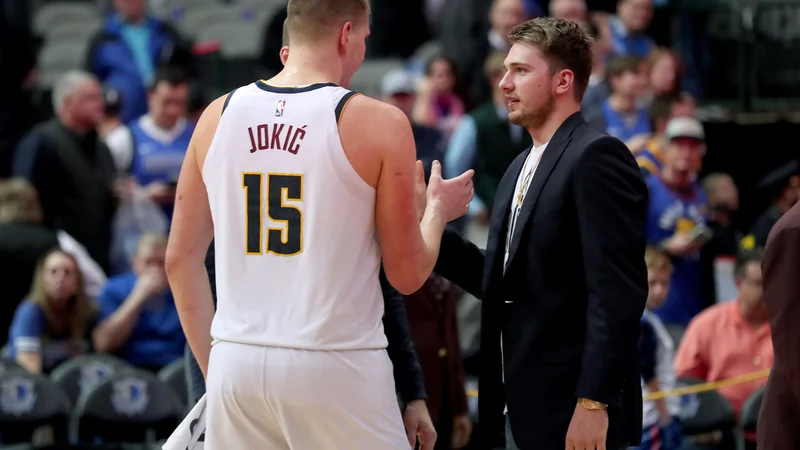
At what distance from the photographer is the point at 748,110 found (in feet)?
38.6

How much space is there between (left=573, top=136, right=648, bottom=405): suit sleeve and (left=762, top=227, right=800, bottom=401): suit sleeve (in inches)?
17.3

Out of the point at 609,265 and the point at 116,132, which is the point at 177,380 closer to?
the point at 116,132

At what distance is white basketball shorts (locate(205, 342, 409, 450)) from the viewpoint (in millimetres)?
3885

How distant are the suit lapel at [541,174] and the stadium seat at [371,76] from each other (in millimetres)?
8220

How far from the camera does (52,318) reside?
8516 millimetres

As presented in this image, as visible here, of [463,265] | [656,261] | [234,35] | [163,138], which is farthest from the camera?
[234,35]

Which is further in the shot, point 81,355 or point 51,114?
point 51,114

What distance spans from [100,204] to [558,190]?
A: 6015 mm

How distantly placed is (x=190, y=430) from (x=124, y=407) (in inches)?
158

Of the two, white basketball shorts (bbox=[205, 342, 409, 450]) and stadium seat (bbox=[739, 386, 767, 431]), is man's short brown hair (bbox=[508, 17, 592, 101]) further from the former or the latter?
stadium seat (bbox=[739, 386, 767, 431])

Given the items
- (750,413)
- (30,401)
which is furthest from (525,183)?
(30,401)

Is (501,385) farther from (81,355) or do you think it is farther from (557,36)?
(81,355)

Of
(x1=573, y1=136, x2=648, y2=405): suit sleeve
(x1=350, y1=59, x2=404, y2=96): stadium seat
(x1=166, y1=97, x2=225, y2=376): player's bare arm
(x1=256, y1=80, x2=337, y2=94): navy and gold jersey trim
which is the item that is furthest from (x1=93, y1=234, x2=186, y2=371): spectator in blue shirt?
(x1=573, y1=136, x2=648, y2=405): suit sleeve

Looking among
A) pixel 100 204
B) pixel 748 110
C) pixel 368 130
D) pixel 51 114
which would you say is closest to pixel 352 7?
pixel 368 130
